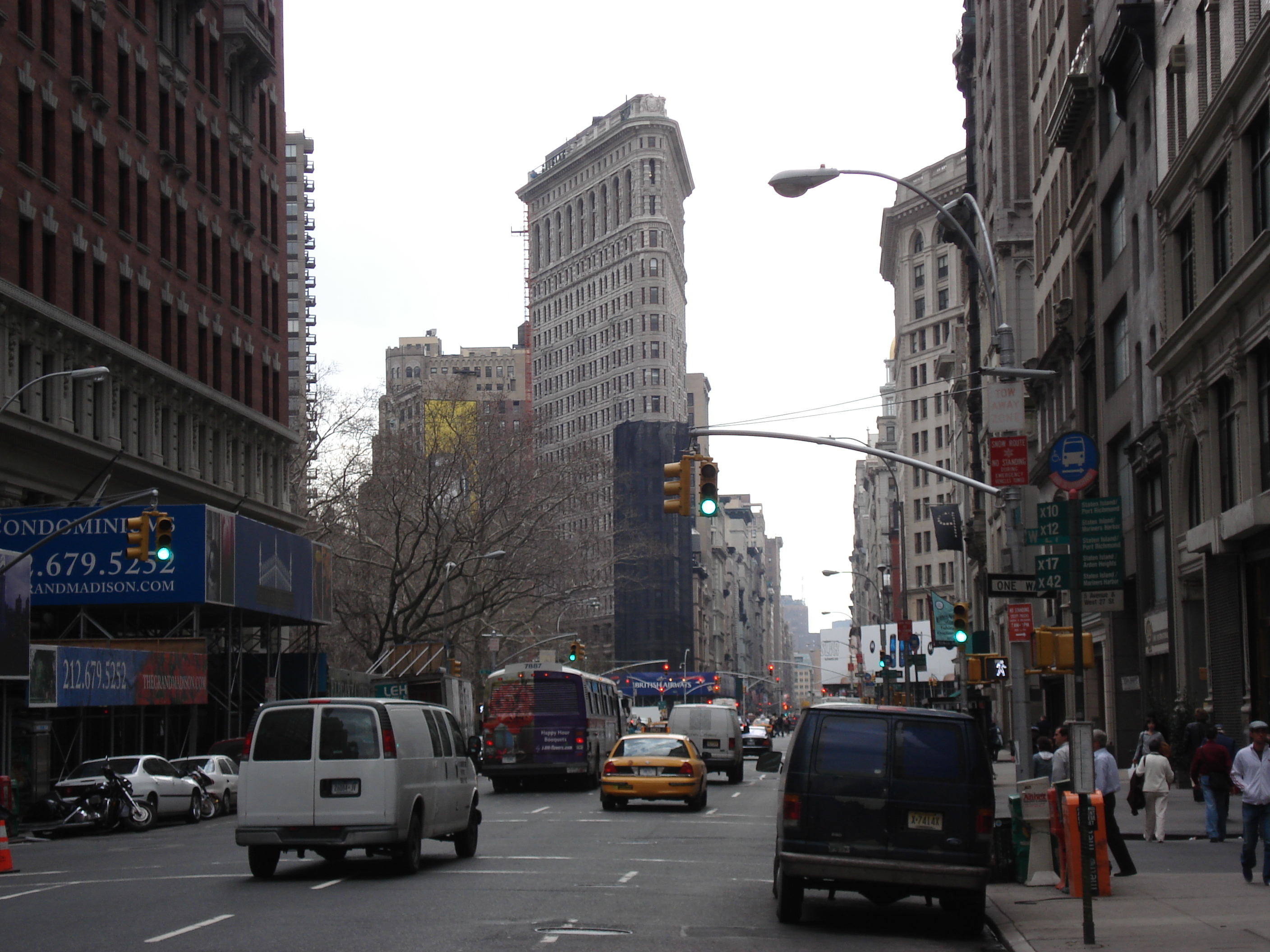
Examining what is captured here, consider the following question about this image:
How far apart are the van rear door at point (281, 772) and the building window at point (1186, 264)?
69.3 ft

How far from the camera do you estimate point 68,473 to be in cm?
4234

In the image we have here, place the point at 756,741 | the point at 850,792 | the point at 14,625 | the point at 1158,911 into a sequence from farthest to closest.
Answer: the point at 756,741
the point at 14,625
the point at 1158,911
the point at 850,792

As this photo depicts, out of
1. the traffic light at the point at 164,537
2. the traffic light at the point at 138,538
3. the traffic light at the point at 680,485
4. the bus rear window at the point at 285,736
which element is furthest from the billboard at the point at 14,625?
the traffic light at the point at 680,485

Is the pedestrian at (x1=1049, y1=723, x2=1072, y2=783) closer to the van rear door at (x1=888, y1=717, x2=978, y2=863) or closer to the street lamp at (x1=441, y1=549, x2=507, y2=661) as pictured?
the van rear door at (x1=888, y1=717, x2=978, y2=863)

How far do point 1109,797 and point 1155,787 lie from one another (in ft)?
14.2

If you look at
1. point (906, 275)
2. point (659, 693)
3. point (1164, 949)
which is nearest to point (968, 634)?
point (1164, 949)

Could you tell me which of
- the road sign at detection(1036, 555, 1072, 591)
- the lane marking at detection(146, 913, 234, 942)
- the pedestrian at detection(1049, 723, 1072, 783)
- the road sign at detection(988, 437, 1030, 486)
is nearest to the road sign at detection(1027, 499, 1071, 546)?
the road sign at detection(1036, 555, 1072, 591)

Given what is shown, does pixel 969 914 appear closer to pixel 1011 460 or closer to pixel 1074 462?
pixel 1074 462

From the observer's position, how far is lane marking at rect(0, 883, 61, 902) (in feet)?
52.9

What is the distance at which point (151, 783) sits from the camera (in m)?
29.8

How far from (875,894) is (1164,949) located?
3.62m

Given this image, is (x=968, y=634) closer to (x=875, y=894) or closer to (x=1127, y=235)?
(x=1127, y=235)

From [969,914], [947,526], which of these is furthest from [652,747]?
[947,526]

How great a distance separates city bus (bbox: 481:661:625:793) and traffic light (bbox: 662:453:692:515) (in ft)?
53.8
